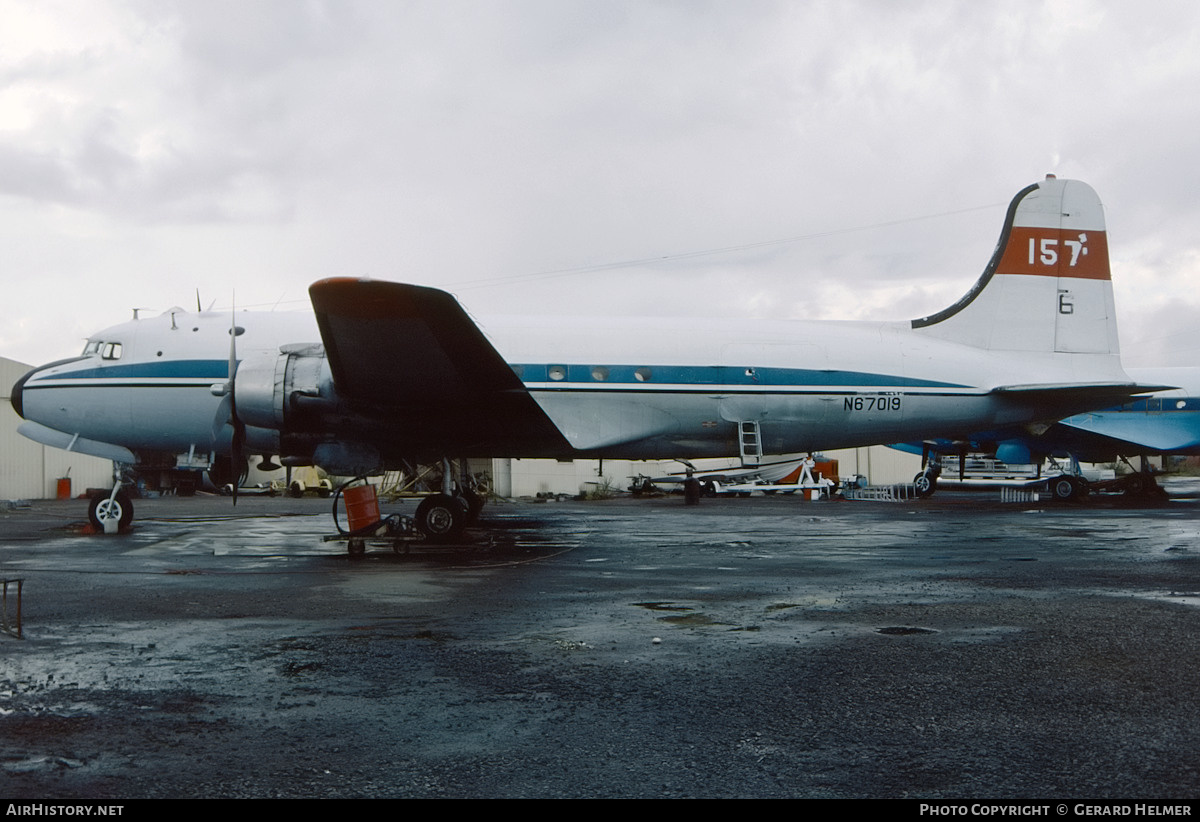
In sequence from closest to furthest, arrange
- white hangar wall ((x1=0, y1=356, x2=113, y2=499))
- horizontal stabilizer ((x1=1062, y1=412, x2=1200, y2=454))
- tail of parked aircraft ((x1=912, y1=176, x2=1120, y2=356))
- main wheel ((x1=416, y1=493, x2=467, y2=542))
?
main wheel ((x1=416, y1=493, x2=467, y2=542)) < tail of parked aircraft ((x1=912, y1=176, x2=1120, y2=356)) < horizontal stabilizer ((x1=1062, y1=412, x2=1200, y2=454)) < white hangar wall ((x1=0, y1=356, x2=113, y2=499))

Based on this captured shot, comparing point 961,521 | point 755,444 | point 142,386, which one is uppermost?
point 142,386

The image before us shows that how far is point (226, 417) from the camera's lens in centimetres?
1434

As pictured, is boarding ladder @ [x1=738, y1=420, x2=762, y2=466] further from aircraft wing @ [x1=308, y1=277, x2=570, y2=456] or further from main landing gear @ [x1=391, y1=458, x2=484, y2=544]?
main landing gear @ [x1=391, y1=458, x2=484, y2=544]

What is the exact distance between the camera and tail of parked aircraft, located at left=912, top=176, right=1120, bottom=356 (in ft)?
60.4

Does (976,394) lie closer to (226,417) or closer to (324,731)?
(226,417)

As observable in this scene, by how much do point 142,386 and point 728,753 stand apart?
15330 mm

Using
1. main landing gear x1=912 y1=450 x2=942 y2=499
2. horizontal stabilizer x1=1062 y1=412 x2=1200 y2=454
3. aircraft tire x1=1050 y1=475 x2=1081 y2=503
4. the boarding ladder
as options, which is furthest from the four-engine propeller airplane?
main landing gear x1=912 y1=450 x2=942 y2=499

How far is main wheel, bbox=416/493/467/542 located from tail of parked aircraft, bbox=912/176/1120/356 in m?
9.99

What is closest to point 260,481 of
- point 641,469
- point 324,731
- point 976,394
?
point 641,469

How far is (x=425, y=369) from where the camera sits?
1341cm

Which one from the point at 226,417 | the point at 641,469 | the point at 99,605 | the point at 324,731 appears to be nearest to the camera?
the point at 324,731

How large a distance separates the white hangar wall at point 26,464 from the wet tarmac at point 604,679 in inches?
1168

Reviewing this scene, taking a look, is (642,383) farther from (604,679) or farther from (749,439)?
(604,679)

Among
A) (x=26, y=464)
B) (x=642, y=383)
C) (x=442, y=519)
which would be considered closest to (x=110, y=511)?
(x=442, y=519)
